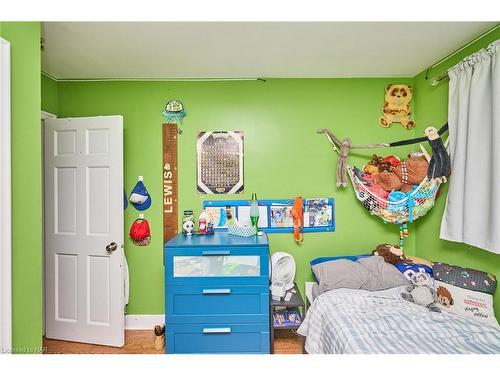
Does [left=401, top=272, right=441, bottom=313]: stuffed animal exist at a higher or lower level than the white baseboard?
higher

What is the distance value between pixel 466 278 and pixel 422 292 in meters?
0.30

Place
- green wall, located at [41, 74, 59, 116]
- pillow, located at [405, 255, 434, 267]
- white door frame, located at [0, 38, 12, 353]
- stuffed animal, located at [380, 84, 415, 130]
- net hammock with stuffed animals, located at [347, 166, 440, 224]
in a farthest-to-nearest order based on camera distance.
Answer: stuffed animal, located at [380, 84, 415, 130] → green wall, located at [41, 74, 59, 116] → pillow, located at [405, 255, 434, 267] → net hammock with stuffed animals, located at [347, 166, 440, 224] → white door frame, located at [0, 38, 12, 353]

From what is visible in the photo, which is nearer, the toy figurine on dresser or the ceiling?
the ceiling

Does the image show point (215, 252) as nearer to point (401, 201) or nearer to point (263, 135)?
point (263, 135)

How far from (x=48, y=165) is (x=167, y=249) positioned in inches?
54.6

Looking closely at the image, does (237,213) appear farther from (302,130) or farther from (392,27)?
(392,27)

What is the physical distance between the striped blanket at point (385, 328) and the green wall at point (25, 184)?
5.45ft

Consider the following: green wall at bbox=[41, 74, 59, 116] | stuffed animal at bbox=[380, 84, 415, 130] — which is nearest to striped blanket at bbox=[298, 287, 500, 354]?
stuffed animal at bbox=[380, 84, 415, 130]

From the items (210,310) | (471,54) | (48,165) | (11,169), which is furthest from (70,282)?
(471,54)

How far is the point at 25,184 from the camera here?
1.21m

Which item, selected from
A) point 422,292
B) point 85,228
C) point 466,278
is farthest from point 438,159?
point 85,228

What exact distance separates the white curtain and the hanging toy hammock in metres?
0.14

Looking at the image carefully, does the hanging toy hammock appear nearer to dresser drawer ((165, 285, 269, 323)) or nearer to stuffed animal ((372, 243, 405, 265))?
stuffed animal ((372, 243, 405, 265))

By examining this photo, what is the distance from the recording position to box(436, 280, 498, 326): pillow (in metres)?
1.69
